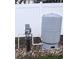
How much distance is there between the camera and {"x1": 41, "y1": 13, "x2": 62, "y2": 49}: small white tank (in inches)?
88.4

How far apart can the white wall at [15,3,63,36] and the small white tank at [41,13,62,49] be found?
1.7 inches

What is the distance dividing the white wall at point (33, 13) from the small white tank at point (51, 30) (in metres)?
0.04

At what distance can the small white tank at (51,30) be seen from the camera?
2.24m

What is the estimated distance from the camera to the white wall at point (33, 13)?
7.29 ft

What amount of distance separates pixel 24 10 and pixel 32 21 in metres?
0.14

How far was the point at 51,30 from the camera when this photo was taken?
2.26m

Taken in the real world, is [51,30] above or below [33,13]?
below

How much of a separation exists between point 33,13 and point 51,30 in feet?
0.83
